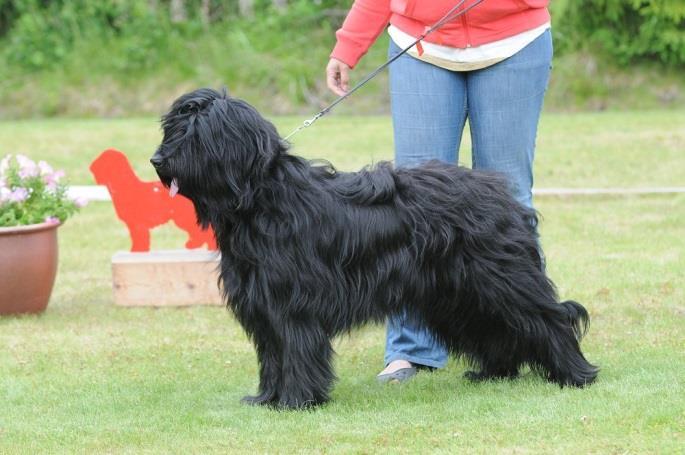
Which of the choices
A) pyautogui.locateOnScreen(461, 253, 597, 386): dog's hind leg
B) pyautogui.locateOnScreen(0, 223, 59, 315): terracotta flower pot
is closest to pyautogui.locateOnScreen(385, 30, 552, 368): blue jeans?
pyautogui.locateOnScreen(461, 253, 597, 386): dog's hind leg

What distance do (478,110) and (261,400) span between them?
1432mm

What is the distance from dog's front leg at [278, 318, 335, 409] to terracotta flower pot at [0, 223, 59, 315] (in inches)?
91.8

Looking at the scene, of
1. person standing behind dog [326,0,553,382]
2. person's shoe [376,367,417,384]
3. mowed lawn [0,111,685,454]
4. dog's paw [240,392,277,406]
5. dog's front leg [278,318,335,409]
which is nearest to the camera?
mowed lawn [0,111,685,454]

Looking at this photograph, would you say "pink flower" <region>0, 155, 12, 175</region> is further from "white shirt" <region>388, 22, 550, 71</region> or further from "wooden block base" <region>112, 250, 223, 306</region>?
"white shirt" <region>388, 22, 550, 71</region>

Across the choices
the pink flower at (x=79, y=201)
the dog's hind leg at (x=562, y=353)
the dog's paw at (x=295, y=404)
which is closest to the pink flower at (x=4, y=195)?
the pink flower at (x=79, y=201)

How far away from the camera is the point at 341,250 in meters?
4.14

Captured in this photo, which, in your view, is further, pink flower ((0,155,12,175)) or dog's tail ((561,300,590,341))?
pink flower ((0,155,12,175))

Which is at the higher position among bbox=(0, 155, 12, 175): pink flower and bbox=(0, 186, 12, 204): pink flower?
bbox=(0, 155, 12, 175): pink flower

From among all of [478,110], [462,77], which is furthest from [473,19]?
[478,110]

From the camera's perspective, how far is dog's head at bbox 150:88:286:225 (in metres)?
3.87

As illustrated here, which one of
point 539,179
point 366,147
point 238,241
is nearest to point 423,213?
point 238,241

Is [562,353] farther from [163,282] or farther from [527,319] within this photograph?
[163,282]

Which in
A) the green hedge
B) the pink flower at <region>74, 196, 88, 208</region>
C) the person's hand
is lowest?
the green hedge

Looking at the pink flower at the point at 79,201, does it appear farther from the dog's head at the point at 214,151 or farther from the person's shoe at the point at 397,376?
the dog's head at the point at 214,151
